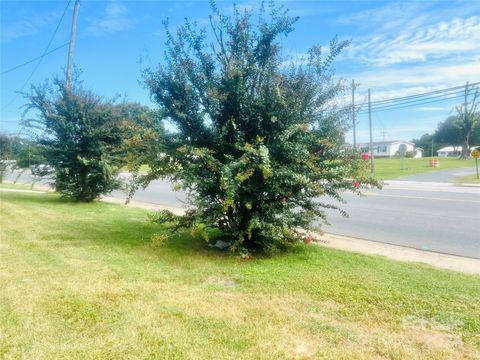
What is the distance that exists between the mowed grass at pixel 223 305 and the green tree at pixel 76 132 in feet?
17.8

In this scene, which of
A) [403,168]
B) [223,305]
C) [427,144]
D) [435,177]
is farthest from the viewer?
[427,144]

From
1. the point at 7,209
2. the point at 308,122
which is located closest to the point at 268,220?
the point at 308,122

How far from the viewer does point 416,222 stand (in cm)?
905

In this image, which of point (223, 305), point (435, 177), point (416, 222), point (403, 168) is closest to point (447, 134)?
point (403, 168)

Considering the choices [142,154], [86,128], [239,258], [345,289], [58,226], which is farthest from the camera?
[86,128]

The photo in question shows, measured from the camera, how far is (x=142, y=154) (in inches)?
225

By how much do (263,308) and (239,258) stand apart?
1.74 meters

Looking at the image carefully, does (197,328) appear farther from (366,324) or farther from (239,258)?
(239,258)

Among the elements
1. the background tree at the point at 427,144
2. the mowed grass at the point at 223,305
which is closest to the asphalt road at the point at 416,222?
the mowed grass at the point at 223,305

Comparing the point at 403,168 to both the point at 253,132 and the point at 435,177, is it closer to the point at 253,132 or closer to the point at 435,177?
the point at 435,177

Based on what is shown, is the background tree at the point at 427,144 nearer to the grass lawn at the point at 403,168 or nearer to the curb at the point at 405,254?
the grass lawn at the point at 403,168

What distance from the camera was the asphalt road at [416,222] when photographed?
7.04 metres

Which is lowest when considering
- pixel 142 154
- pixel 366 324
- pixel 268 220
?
pixel 366 324

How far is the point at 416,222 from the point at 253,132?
5.65m
